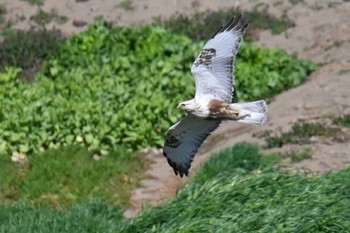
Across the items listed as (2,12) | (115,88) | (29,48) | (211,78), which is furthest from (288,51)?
(211,78)

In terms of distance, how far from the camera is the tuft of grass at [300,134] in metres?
12.0

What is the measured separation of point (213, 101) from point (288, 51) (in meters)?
7.15

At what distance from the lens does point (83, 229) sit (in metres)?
9.36

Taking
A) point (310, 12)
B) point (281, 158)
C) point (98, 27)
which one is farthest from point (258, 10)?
point (281, 158)

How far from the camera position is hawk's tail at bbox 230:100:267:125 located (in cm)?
859

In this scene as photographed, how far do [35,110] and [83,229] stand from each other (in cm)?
392

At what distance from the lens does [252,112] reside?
8.64 m

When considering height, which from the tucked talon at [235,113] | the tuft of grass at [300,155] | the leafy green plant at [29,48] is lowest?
the leafy green plant at [29,48]

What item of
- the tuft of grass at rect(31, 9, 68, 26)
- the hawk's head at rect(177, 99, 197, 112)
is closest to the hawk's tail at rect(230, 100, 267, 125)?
the hawk's head at rect(177, 99, 197, 112)

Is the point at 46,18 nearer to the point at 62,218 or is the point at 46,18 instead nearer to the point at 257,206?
the point at 62,218

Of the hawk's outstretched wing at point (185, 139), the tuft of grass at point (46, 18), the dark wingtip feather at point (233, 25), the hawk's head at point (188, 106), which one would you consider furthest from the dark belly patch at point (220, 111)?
the tuft of grass at point (46, 18)

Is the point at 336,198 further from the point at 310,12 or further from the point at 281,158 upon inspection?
the point at 310,12

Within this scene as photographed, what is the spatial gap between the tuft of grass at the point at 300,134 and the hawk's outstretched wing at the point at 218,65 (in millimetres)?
2996

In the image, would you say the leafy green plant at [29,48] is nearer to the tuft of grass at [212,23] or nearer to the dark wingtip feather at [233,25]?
the tuft of grass at [212,23]
